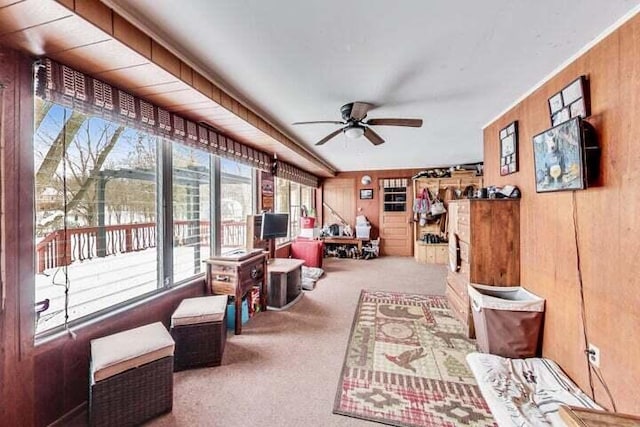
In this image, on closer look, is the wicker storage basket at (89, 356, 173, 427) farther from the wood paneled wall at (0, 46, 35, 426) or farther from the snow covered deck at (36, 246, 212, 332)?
the snow covered deck at (36, 246, 212, 332)

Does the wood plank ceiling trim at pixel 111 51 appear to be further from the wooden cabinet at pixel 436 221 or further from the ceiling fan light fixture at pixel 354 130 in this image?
the wooden cabinet at pixel 436 221

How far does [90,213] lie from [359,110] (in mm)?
2338

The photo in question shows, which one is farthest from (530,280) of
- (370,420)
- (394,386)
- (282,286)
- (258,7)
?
(258,7)

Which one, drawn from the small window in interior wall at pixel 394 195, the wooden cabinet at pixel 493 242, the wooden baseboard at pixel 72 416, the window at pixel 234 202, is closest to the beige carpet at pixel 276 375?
the wooden baseboard at pixel 72 416

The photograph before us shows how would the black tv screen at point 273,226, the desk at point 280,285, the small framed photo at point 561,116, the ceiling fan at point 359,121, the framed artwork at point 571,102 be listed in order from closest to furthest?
the framed artwork at point 571,102
the small framed photo at point 561,116
the ceiling fan at point 359,121
the desk at point 280,285
the black tv screen at point 273,226

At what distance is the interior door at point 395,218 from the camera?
22.2 feet

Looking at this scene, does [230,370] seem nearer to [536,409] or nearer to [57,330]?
[57,330]

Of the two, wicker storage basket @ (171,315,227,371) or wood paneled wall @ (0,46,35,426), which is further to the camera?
wicker storage basket @ (171,315,227,371)

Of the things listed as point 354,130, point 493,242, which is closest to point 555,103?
point 493,242

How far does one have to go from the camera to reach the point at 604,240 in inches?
62.1

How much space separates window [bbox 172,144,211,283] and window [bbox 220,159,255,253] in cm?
28

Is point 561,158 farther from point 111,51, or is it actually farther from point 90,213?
point 90,213

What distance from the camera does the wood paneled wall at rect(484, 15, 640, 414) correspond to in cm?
139

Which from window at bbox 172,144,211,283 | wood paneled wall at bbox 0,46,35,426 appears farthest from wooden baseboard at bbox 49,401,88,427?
window at bbox 172,144,211,283
